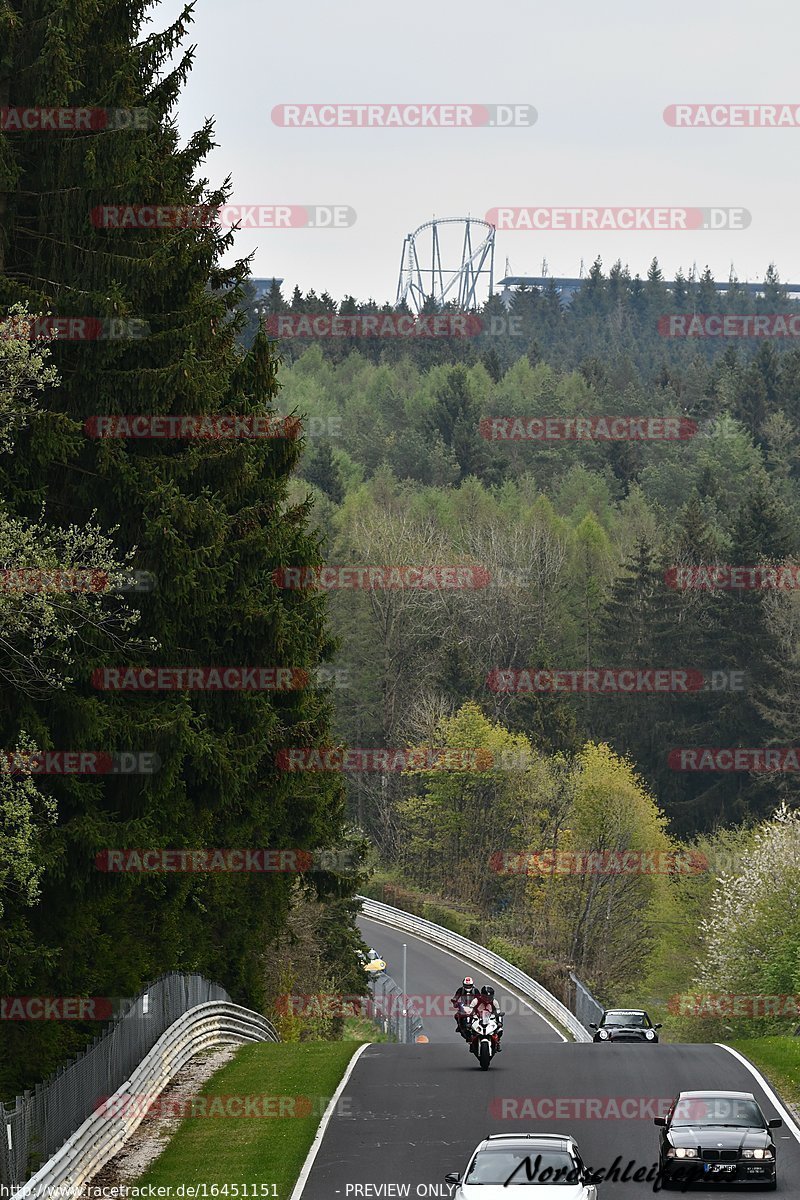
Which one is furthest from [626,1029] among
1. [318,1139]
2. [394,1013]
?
[394,1013]

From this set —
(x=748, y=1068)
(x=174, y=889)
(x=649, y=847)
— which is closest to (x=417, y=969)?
(x=649, y=847)

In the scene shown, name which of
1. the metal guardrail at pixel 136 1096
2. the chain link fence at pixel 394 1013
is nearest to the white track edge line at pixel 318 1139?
the metal guardrail at pixel 136 1096

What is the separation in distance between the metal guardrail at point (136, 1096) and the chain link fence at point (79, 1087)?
19 cm

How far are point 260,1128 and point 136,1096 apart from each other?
1822mm

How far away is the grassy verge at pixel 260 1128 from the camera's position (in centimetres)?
2106

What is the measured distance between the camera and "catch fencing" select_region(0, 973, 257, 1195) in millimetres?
18328

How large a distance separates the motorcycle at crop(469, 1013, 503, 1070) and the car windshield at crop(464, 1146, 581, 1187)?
1069 cm

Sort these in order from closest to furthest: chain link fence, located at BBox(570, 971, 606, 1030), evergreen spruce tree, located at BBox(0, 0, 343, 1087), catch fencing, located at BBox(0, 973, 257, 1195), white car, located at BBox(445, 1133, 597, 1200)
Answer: white car, located at BBox(445, 1133, 597, 1200) < catch fencing, located at BBox(0, 973, 257, 1195) < evergreen spruce tree, located at BBox(0, 0, 343, 1087) < chain link fence, located at BBox(570, 971, 606, 1030)

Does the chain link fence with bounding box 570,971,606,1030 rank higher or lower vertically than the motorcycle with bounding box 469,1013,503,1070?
lower

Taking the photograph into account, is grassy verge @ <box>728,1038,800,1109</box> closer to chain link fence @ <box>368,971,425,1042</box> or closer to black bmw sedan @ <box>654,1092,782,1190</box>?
black bmw sedan @ <box>654,1092,782,1190</box>

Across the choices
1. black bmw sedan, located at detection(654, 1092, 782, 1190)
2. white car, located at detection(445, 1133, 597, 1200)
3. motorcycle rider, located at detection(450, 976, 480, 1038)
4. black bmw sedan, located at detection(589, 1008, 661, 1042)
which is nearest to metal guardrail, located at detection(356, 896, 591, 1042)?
black bmw sedan, located at detection(589, 1008, 661, 1042)

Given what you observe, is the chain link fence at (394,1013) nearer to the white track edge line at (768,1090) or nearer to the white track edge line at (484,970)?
the white track edge line at (484,970)

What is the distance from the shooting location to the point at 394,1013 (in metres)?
62.2

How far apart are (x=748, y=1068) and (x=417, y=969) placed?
39.5 m
